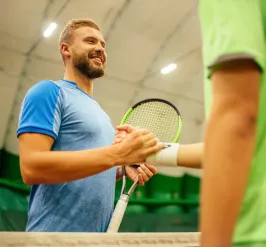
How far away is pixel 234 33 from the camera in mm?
450

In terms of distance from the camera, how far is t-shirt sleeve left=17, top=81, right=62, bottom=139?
1143mm

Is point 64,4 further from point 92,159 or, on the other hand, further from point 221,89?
point 221,89

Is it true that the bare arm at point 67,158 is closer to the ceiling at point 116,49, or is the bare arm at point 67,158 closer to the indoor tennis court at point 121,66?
the indoor tennis court at point 121,66

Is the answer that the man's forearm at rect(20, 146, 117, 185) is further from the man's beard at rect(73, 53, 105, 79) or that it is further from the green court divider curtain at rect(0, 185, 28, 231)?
the green court divider curtain at rect(0, 185, 28, 231)

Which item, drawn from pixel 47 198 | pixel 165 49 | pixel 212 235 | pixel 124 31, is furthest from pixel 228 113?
pixel 165 49

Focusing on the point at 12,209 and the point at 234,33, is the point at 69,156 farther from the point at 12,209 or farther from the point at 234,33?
the point at 12,209

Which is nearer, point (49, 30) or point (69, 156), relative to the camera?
point (69, 156)

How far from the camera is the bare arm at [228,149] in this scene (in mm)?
423

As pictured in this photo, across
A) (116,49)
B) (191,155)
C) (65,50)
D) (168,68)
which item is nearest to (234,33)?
(191,155)

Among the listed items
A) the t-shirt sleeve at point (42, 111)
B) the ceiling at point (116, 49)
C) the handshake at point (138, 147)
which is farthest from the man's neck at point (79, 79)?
the ceiling at point (116, 49)

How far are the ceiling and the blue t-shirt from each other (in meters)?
2.94

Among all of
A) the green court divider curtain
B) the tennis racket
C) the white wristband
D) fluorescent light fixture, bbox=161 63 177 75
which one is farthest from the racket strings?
fluorescent light fixture, bbox=161 63 177 75

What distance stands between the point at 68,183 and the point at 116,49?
352 centimetres

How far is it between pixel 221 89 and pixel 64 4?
3.80 meters
